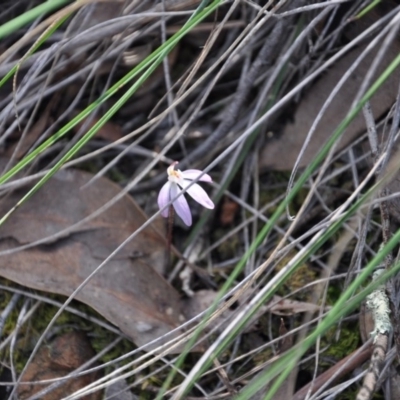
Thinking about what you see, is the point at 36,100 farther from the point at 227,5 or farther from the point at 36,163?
the point at 227,5

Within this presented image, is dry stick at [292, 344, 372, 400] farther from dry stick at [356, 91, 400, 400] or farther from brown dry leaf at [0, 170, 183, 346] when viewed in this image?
brown dry leaf at [0, 170, 183, 346]

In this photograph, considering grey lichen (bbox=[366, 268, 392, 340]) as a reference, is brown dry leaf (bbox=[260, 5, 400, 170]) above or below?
above

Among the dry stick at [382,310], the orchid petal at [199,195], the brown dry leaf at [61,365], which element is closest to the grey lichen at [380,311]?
the dry stick at [382,310]

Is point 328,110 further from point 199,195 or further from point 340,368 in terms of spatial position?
point 340,368

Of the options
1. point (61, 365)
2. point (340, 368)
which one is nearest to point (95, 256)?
point (61, 365)

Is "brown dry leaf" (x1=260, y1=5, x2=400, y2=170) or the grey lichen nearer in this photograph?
the grey lichen

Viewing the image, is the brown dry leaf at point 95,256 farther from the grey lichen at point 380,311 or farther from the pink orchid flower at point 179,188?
the grey lichen at point 380,311

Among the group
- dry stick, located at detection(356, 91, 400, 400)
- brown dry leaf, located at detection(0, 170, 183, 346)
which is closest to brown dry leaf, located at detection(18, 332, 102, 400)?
brown dry leaf, located at detection(0, 170, 183, 346)

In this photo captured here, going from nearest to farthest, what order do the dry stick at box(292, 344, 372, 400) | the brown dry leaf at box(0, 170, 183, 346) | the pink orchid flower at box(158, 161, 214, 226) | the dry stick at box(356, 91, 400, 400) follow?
the dry stick at box(356, 91, 400, 400), the dry stick at box(292, 344, 372, 400), the pink orchid flower at box(158, 161, 214, 226), the brown dry leaf at box(0, 170, 183, 346)
